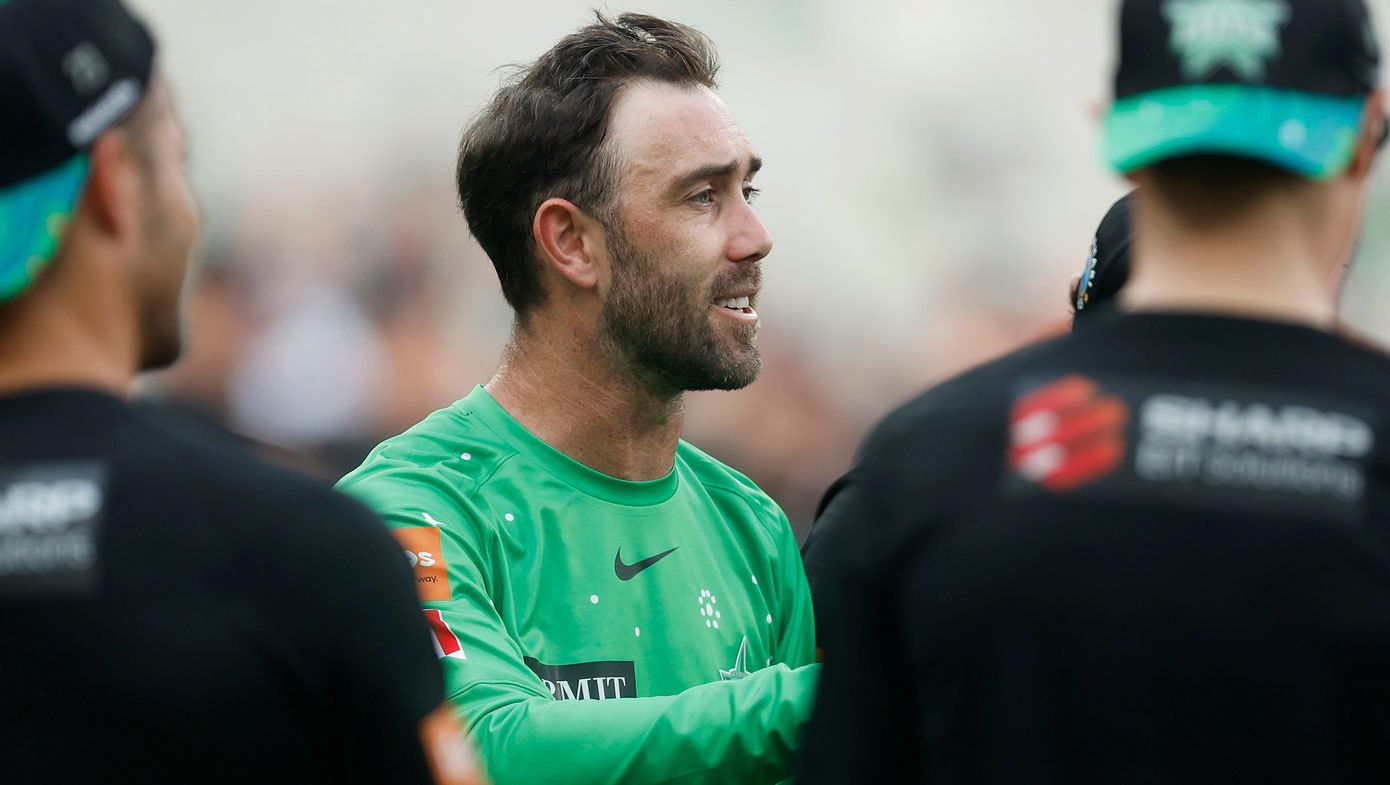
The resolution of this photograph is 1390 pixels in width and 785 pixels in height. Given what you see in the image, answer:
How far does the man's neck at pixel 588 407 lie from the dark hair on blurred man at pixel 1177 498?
6.13 ft

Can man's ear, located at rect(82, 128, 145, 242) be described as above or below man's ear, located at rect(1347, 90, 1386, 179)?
below

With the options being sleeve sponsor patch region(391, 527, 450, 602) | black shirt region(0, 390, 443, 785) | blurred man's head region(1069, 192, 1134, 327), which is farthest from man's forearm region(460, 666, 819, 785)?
black shirt region(0, 390, 443, 785)

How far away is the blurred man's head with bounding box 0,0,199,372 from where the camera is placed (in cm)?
192

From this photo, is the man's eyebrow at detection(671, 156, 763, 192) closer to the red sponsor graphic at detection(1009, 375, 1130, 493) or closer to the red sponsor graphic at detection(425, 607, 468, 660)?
the red sponsor graphic at detection(425, 607, 468, 660)

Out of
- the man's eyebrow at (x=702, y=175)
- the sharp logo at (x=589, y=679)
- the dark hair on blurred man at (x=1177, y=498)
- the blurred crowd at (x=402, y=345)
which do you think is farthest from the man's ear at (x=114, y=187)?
the blurred crowd at (x=402, y=345)

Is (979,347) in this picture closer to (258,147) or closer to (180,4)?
(258,147)

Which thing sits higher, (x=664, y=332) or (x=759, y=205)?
(x=759, y=205)

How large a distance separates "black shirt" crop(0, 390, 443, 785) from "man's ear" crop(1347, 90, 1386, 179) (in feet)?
4.08

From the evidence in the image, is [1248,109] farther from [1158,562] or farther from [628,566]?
[628,566]

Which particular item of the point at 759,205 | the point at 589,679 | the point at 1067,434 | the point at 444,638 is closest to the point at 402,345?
the point at 759,205

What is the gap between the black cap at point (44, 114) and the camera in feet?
6.28

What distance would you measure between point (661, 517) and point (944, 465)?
1917 mm

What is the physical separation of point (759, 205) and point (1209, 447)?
762 centimetres

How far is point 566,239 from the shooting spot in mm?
4039
